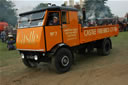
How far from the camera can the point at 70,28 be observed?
5691mm

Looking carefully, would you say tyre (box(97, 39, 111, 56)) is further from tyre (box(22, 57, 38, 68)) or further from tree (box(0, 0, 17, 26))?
tree (box(0, 0, 17, 26))

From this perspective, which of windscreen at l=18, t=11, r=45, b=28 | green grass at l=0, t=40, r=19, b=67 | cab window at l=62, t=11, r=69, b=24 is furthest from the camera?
green grass at l=0, t=40, r=19, b=67

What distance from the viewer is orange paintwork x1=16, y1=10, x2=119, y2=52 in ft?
15.7

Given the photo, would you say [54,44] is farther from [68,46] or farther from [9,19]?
[9,19]

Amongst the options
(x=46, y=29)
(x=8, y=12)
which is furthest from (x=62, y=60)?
(x=8, y=12)

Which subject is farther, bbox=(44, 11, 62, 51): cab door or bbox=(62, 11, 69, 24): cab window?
bbox=(62, 11, 69, 24): cab window

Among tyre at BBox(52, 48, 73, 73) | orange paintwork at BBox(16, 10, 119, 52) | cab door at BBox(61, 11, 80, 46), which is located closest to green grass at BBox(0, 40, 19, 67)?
orange paintwork at BBox(16, 10, 119, 52)

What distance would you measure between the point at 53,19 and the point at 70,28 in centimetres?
90

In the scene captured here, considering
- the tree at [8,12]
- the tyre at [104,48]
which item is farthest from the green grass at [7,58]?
the tree at [8,12]

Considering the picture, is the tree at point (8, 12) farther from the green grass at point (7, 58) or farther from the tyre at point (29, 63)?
the tyre at point (29, 63)

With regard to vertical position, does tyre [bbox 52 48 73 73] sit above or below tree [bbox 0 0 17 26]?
below

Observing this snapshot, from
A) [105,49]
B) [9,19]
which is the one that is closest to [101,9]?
[9,19]

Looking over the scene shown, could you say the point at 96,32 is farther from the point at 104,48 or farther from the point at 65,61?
the point at 65,61

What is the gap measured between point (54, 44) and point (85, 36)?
73.6 inches
